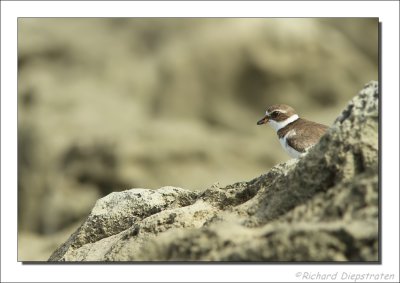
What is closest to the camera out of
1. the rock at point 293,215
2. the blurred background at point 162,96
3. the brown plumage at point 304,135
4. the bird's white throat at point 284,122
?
the rock at point 293,215

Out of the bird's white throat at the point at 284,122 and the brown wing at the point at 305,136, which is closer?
the brown wing at the point at 305,136

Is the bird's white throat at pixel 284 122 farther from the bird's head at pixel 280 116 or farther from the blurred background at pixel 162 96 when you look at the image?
the blurred background at pixel 162 96

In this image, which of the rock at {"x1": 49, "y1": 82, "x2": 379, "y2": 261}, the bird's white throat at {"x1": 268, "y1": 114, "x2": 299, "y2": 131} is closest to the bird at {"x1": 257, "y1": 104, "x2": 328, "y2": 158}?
the bird's white throat at {"x1": 268, "y1": 114, "x2": 299, "y2": 131}

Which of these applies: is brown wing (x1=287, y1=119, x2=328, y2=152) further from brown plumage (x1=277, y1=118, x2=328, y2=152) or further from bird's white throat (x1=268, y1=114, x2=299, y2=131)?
bird's white throat (x1=268, y1=114, x2=299, y2=131)

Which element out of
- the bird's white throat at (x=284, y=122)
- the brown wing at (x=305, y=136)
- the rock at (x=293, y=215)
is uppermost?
the bird's white throat at (x=284, y=122)

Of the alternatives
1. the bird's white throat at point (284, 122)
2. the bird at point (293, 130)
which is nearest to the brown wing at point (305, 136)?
the bird at point (293, 130)

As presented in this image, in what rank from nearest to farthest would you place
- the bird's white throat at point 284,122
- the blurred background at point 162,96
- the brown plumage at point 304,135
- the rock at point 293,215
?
the rock at point 293,215 < the brown plumage at point 304,135 < the bird's white throat at point 284,122 < the blurred background at point 162,96

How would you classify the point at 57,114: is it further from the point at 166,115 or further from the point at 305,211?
the point at 305,211
